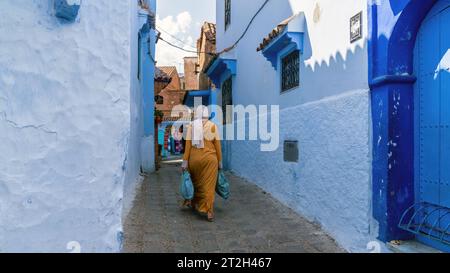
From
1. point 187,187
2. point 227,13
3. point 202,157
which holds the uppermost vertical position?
point 227,13

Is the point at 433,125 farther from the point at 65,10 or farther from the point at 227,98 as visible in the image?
the point at 227,98

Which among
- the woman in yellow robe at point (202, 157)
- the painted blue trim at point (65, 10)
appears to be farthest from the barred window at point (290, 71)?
the painted blue trim at point (65, 10)

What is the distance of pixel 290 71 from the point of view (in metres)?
6.55

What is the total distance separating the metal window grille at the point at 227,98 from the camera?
11420 millimetres

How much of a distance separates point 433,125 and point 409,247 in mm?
1052

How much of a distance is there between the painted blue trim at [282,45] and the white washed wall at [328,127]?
153mm

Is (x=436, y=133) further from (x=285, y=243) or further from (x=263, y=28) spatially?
(x=263, y=28)

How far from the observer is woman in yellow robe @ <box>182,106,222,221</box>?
5.95 m

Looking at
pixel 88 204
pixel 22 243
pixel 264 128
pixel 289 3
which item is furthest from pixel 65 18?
pixel 264 128

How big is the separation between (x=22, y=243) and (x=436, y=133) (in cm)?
319

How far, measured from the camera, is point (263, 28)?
819cm

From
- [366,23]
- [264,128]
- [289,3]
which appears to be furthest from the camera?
[264,128]

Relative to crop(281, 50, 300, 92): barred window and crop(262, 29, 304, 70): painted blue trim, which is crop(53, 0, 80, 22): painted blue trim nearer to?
crop(262, 29, 304, 70): painted blue trim

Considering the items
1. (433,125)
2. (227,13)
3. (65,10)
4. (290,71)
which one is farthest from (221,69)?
(65,10)
